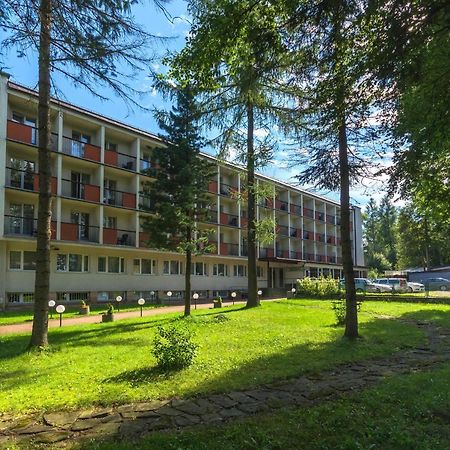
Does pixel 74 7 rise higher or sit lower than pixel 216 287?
higher

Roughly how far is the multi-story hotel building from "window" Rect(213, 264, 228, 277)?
9cm

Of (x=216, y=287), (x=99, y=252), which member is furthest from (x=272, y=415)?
(x=216, y=287)

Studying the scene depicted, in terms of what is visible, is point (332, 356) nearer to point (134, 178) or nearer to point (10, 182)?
point (10, 182)

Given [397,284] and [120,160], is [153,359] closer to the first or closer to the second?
[120,160]

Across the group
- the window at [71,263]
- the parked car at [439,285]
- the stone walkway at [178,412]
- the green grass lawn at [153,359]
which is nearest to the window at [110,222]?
the window at [71,263]

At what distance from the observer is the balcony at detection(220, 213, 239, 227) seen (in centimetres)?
3922


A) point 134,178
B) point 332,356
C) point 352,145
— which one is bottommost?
point 332,356

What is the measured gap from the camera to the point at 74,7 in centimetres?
643

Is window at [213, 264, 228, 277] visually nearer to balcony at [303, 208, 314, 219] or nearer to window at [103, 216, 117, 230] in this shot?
window at [103, 216, 117, 230]

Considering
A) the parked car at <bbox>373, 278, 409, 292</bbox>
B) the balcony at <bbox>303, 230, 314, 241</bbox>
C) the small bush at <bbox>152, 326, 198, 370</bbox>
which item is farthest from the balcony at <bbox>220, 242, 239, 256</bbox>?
A: the small bush at <bbox>152, 326, 198, 370</bbox>

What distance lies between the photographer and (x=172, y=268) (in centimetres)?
3412

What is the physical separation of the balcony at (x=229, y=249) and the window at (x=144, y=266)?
733cm

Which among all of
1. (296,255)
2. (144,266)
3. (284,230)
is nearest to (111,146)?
(144,266)

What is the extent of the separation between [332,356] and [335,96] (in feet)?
19.0
